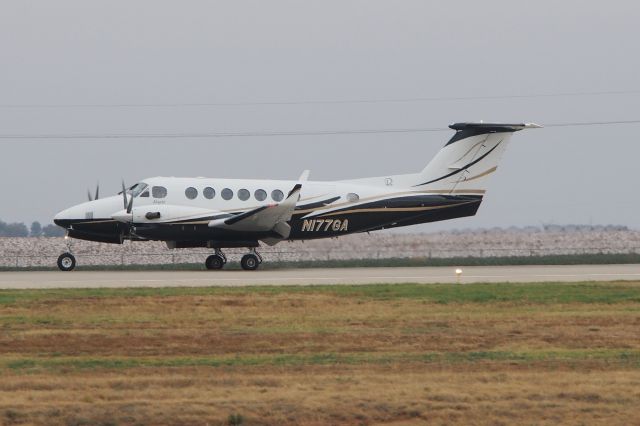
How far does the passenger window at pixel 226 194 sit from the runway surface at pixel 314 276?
108 inches

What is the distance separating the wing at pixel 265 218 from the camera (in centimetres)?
4297

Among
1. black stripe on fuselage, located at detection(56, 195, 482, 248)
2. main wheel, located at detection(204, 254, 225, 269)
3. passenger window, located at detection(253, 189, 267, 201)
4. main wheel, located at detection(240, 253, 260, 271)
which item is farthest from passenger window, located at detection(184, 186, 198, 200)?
main wheel, located at detection(240, 253, 260, 271)

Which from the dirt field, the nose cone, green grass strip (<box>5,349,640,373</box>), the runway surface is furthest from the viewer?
the nose cone

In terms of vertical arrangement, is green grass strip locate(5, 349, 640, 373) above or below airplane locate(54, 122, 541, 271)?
below

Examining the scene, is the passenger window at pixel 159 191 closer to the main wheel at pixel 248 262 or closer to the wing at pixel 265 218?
the wing at pixel 265 218

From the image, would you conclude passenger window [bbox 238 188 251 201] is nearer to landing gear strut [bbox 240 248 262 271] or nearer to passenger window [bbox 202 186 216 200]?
passenger window [bbox 202 186 216 200]

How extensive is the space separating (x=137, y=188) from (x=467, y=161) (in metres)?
12.6

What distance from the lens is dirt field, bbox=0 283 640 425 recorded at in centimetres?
Answer: 1630

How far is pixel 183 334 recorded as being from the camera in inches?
927

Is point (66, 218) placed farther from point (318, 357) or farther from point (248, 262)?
point (318, 357)

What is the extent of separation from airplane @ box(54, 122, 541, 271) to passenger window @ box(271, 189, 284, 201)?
37 mm

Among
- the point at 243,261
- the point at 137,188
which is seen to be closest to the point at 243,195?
the point at 243,261

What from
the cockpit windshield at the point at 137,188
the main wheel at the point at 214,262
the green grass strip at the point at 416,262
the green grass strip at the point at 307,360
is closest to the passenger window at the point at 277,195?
the main wheel at the point at 214,262

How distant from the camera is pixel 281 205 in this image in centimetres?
4300
